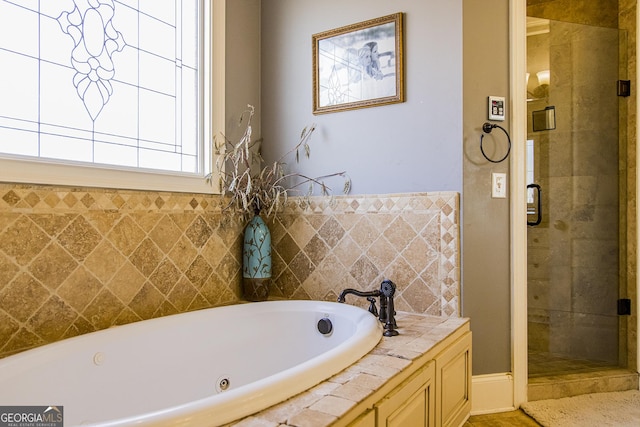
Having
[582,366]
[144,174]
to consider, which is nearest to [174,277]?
[144,174]

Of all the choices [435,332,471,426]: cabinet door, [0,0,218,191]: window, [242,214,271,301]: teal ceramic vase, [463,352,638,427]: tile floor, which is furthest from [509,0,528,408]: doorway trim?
[0,0,218,191]: window

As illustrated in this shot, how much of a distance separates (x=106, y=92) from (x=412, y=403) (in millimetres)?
1769

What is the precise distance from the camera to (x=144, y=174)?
1923mm

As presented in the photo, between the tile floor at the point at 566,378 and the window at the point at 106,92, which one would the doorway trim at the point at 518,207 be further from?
the window at the point at 106,92

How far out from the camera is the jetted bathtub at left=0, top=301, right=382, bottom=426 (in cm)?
96

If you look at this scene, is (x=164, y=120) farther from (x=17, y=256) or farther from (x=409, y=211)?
(x=409, y=211)

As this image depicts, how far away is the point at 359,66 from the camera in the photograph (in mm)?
2340

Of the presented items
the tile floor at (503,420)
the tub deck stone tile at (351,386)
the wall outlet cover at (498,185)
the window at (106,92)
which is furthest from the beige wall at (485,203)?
the window at (106,92)

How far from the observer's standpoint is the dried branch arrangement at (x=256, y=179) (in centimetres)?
230

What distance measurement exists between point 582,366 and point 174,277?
2363 mm

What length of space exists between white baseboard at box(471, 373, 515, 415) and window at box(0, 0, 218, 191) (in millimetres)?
1721

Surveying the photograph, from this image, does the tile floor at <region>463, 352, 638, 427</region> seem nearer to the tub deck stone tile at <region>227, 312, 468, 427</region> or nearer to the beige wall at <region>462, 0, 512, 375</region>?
the beige wall at <region>462, 0, 512, 375</region>

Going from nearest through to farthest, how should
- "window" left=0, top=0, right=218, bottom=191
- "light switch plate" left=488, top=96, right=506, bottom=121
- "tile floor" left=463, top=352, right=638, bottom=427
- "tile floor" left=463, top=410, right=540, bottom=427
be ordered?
"window" left=0, top=0, right=218, bottom=191, "tile floor" left=463, top=410, right=540, bottom=427, "light switch plate" left=488, top=96, right=506, bottom=121, "tile floor" left=463, top=352, right=638, bottom=427

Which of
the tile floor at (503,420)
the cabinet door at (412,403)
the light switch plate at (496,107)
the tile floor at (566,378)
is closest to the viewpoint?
the cabinet door at (412,403)
